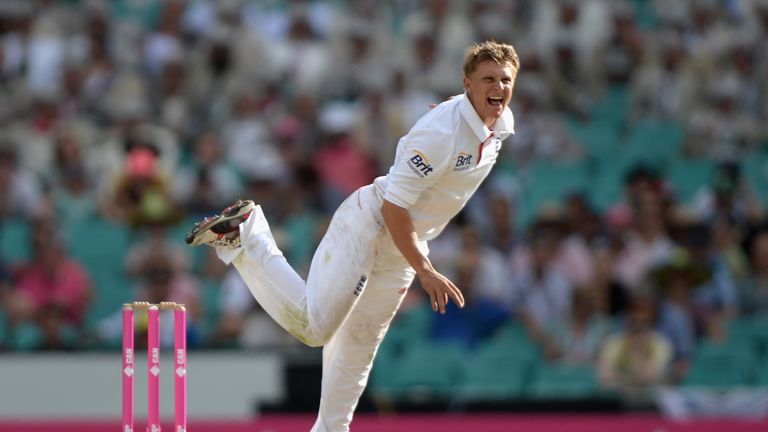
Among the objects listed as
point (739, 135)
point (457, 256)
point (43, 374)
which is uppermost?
point (739, 135)

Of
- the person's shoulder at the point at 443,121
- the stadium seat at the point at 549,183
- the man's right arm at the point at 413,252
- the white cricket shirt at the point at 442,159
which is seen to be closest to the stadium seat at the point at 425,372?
the stadium seat at the point at 549,183

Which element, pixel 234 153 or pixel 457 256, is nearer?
pixel 457 256

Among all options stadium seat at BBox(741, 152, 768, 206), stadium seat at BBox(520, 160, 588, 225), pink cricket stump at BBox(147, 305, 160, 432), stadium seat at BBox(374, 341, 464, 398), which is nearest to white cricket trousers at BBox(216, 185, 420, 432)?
pink cricket stump at BBox(147, 305, 160, 432)

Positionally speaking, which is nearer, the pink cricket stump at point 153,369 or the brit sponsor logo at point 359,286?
the pink cricket stump at point 153,369

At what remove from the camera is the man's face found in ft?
19.1

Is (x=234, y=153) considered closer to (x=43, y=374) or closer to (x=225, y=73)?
(x=225, y=73)

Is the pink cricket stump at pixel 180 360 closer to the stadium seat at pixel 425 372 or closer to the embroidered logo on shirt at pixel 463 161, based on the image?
the embroidered logo on shirt at pixel 463 161

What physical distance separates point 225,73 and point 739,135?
14.2 ft

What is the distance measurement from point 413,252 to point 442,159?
39cm

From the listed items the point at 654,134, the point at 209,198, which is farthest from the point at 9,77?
the point at 654,134

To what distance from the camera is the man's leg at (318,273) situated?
6.02 meters

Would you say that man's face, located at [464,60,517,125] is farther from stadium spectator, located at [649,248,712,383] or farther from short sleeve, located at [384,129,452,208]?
stadium spectator, located at [649,248,712,383]

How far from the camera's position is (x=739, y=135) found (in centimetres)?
1180

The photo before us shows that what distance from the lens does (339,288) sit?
6000 millimetres
